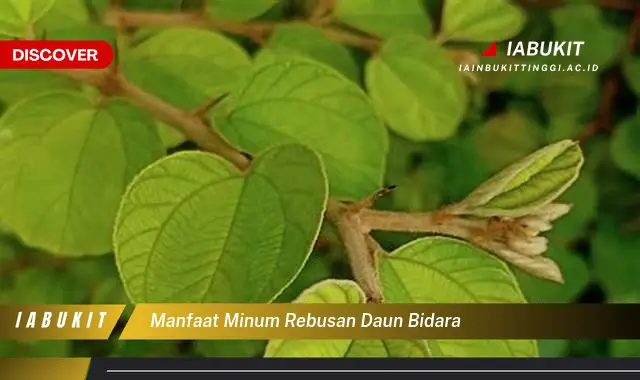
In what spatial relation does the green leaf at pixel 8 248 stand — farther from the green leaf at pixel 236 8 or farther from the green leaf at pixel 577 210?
the green leaf at pixel 577 210

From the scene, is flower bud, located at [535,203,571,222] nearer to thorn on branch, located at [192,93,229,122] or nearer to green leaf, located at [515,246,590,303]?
green leaf, located at [515,246,590,303]

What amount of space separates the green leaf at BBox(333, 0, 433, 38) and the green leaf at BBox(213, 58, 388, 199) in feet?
0.13

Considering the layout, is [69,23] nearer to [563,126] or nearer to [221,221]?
[221,221]

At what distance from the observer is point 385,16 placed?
0.57m

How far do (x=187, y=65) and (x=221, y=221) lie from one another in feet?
0.37

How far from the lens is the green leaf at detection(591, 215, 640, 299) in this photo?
1.96 feet

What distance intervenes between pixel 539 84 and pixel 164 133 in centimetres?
27

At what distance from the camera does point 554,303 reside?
59cm

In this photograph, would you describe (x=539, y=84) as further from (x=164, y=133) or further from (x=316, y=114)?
(x=164, y=133)

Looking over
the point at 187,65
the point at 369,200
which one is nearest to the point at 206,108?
the point at 187,65

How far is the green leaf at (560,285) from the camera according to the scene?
1.94 ft

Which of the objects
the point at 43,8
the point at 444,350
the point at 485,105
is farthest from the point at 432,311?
the point at 43,8

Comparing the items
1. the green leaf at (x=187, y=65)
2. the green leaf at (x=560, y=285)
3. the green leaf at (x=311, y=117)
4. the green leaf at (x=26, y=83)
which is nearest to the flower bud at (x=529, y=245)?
the green leaf at (x=560, y=285)

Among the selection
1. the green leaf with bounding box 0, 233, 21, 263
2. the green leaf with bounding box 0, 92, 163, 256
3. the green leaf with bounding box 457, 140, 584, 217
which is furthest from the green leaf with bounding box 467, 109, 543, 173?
the green leaf with bounding box 0, 233, 21, 263
